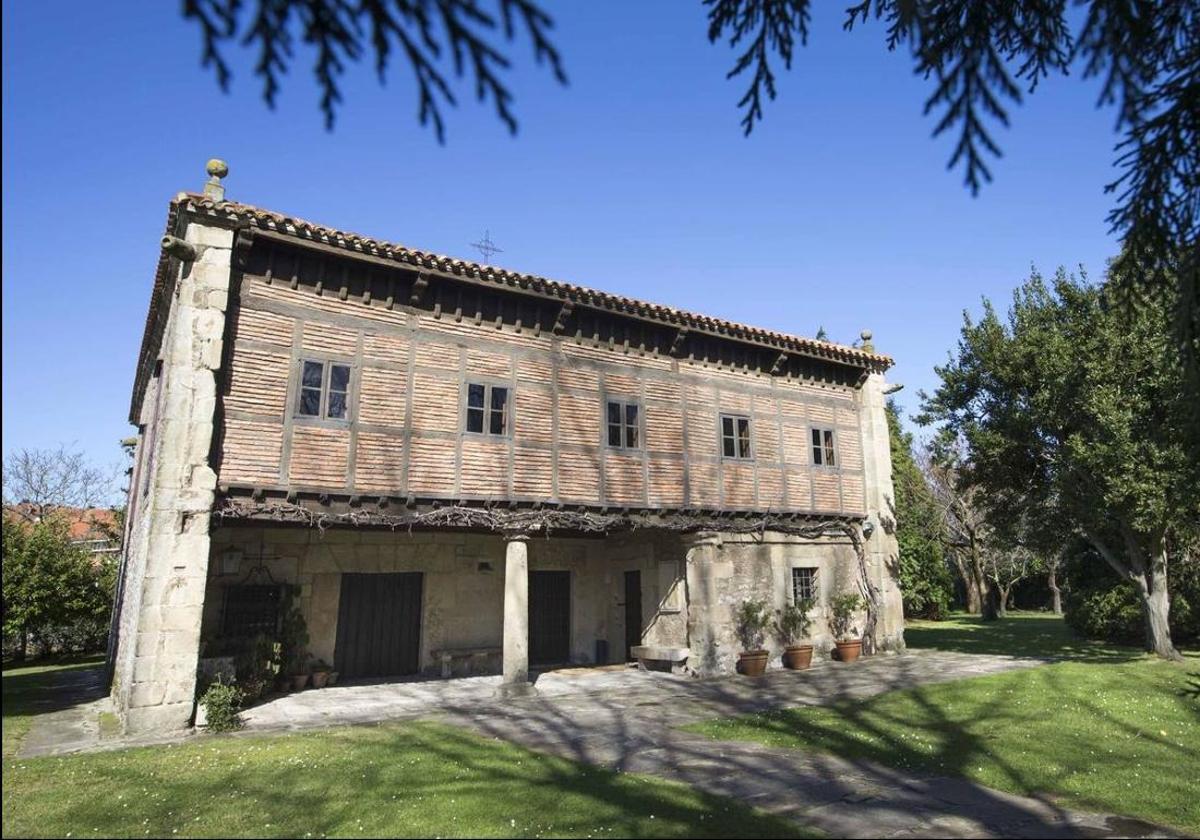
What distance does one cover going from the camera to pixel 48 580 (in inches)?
731

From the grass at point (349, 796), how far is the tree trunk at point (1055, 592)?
1525 inches

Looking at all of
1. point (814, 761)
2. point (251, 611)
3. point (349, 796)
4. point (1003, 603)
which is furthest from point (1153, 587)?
point (1003, 603)

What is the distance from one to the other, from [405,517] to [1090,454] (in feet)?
50.3

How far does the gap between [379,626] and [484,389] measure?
6.29 m

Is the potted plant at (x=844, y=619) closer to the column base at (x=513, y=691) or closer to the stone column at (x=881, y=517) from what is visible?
the stone column at (x=881, y=517)

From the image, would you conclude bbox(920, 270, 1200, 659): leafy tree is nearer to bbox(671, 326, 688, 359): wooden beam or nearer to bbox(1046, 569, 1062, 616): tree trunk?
bbox(671, 326, 688, 359): wooden beam

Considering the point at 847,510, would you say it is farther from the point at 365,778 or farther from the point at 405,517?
the point at 365,778

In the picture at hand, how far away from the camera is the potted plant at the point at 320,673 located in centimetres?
1433

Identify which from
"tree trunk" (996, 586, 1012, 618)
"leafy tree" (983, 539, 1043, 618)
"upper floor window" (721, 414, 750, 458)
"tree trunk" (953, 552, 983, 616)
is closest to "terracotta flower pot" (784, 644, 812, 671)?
"upper floor window" (721, 414, 750, 458)

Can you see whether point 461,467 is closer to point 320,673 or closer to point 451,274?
point 451,274

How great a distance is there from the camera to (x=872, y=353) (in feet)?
64.6

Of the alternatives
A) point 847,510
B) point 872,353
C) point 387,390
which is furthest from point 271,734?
point 872,353

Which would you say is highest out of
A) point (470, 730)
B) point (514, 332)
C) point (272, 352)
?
point (514, 332)

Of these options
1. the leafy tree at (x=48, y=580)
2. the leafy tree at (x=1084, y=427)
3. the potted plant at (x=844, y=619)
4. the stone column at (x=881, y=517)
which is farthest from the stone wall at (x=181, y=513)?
the leafy tree at (x=1084, y=427)
